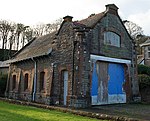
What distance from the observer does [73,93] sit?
701 inches

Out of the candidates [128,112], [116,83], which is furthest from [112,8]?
[128,112]

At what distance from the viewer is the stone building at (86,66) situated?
18188 mm

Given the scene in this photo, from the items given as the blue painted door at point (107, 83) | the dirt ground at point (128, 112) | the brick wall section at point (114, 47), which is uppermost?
the brick wall section at point (114, 47)

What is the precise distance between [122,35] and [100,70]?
424 centimetres

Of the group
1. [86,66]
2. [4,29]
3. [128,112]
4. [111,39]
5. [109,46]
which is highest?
[4,29]

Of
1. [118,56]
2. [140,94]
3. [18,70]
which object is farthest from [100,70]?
[18,70]

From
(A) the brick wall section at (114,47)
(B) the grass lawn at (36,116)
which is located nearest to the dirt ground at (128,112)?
(B) the grass lawn at (36,116)

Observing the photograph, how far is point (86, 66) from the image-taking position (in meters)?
18.3

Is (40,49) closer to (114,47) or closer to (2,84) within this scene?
(114,47)

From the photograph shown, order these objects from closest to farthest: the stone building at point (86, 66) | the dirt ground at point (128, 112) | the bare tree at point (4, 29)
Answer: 1. the dirt ground at point (128, 112)
2. the stone building at point (86, 66)
3. the bare tree at point (4, 29)

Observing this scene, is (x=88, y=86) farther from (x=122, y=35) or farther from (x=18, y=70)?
(x=18, y=70)

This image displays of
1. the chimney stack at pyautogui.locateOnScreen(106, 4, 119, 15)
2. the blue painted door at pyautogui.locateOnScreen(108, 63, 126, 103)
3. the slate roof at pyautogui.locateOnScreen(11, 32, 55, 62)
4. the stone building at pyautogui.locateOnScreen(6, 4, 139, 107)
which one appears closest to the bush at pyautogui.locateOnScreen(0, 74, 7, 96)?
the slate roof at pyautogui.locateOnScreen(11, 32, 55, 62)

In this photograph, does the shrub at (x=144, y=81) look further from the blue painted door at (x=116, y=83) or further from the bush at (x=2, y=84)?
the bush at (x=2, y=84)

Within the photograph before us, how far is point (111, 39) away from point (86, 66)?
413 centimetres
